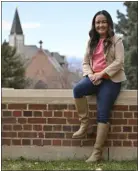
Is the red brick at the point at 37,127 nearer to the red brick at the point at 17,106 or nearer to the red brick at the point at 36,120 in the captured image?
the red brick at the point at 36,120

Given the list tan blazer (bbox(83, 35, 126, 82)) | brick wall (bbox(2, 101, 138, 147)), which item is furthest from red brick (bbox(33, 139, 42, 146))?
tan blazer (bbox(83, 35, 126, 82))

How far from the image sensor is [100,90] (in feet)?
15.3

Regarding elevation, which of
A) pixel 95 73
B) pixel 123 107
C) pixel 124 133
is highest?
pixel 95 73

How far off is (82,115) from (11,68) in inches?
1082

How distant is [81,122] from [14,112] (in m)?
0.82

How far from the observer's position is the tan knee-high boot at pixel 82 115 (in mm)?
4723

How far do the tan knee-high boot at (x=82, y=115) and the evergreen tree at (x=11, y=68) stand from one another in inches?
983

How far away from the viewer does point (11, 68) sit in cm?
3183

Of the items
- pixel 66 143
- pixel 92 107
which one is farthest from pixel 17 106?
pixel 92 107

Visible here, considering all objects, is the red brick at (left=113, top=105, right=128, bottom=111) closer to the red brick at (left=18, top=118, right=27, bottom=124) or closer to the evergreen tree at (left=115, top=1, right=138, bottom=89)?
the red brick at (left=18, top=118, right=27, bottom=124)

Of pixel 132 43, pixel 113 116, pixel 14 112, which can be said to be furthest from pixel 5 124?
pixel 132 43

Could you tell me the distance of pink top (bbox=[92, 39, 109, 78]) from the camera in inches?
184

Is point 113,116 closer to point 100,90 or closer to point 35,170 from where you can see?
point 100,90

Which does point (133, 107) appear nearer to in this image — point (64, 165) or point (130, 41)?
point (64, 165)
